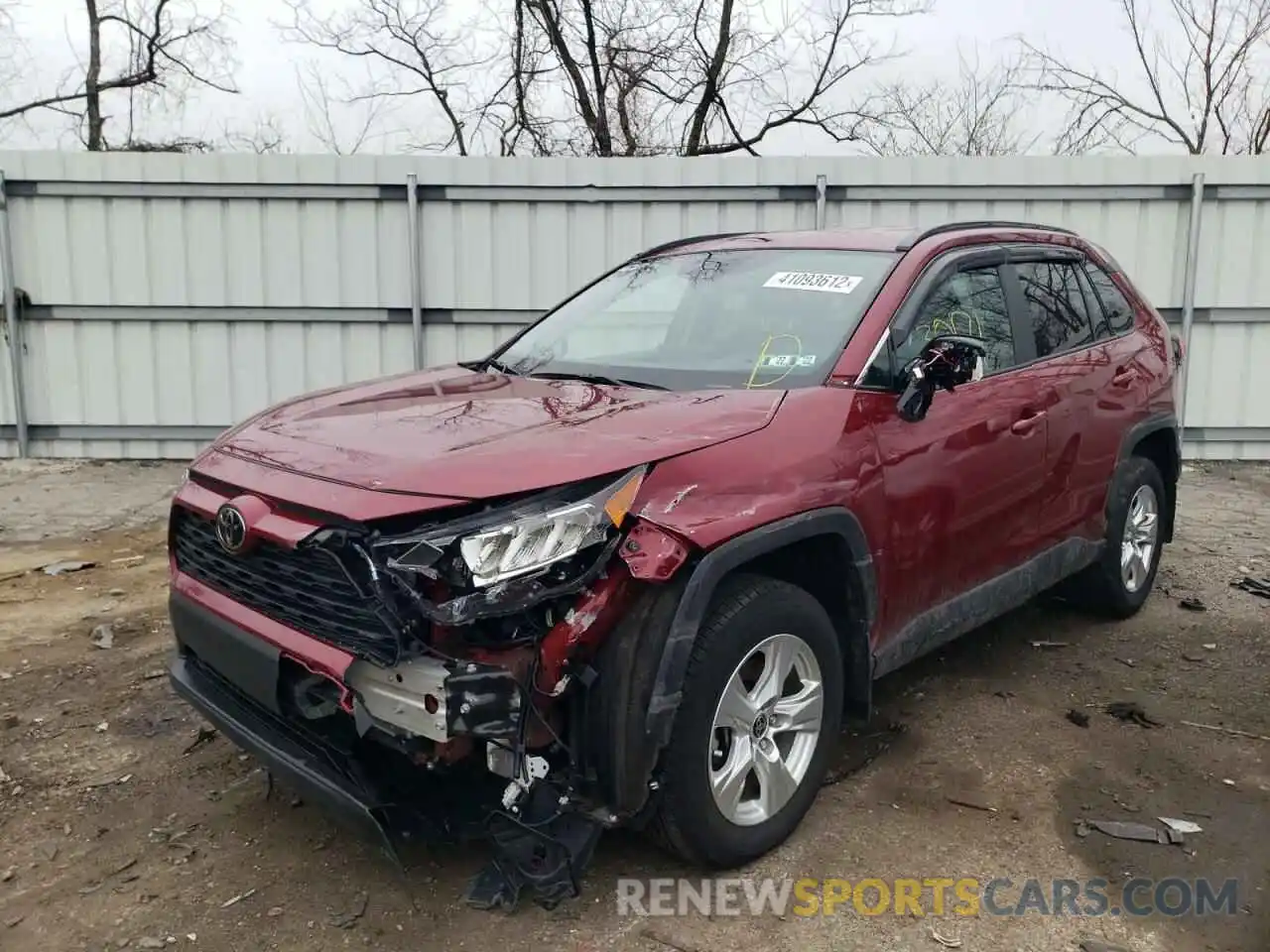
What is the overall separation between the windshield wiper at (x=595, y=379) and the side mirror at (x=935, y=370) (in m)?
0.76

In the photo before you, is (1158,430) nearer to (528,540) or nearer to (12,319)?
(528,540)

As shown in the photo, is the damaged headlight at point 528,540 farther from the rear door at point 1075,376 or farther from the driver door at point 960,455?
the rear door at point 1075,376

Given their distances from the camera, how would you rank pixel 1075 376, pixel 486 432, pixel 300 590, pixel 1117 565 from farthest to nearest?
pixel 1117 565, pixel 1075 376, pixel 486 432, pixel 300 590

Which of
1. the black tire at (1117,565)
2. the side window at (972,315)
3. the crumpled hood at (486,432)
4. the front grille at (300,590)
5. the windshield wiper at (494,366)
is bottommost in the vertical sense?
the black tire at (1117,565)

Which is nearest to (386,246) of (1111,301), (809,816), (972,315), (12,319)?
(12,319)

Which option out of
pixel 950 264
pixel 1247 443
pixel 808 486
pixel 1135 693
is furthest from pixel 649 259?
pixel 1247 443

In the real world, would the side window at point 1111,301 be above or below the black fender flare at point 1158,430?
above

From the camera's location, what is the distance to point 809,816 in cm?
316

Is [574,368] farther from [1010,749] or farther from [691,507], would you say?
[1010,749]

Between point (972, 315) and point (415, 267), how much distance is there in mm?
5700

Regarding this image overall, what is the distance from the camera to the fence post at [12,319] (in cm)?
842

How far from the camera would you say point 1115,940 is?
2.62m

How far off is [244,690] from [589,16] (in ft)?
54.5

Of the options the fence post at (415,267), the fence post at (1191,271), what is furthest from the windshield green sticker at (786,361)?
the fence post at (1191,271)
